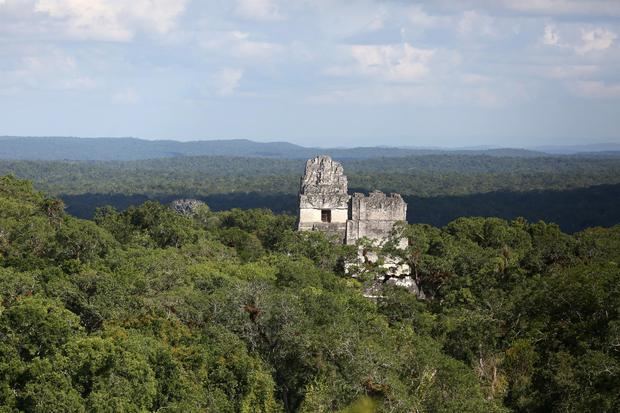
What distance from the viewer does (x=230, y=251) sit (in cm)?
3102

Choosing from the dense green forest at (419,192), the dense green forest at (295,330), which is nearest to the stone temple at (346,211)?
the dense green forest at (295,330)

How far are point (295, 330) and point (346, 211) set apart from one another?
39.6 ft

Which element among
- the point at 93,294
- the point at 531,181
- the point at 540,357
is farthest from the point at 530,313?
the point at 531,181

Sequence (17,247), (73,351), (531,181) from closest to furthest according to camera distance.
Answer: (73,351) → (17,247) → (531,181)

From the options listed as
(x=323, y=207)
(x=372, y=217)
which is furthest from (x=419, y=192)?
(x=372, y=217)

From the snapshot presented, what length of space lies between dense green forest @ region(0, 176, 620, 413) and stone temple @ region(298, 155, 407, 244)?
2.80 ft

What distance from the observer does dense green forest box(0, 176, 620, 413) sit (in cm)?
1547

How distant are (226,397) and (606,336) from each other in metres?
7.58

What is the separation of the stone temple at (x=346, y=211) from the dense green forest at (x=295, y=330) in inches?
33.6

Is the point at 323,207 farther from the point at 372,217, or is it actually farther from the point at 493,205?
the point at 493,205

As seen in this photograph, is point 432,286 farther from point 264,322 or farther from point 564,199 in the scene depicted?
point 564,199

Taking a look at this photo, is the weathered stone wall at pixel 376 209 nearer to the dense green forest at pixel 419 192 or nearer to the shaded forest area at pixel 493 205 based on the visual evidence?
the shaded forest area at pixel 493 205

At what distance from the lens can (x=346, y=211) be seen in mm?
29938

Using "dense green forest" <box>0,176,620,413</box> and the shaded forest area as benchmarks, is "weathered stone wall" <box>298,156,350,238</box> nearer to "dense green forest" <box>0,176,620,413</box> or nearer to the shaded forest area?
"dense green forest" <box>0,176,620,413</box>
